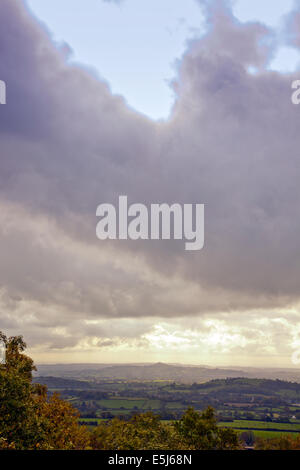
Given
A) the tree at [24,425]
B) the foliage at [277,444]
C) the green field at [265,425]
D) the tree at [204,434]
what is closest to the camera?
the foliage at [277,444]

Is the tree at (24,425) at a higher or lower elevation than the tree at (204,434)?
higher

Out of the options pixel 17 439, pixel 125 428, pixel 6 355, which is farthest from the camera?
pixel 6 355

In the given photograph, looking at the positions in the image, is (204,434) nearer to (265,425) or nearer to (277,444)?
(277,444)

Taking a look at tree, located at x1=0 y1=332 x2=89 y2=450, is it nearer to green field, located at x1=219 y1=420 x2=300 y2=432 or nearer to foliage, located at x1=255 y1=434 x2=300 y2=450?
foliage, located at x1=255 y1=434 x2=300 y2=450

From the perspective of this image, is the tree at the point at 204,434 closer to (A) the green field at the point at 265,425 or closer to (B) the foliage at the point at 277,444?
(B) the foliage at the point at 277,444

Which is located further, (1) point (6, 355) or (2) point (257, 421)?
(2) point (257, 421)

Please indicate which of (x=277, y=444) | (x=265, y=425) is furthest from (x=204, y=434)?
(x=265, y=425)

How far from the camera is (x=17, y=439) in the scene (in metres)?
32.4

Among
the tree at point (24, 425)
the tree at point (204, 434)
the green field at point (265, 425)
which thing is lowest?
the green field at point (265, 425)

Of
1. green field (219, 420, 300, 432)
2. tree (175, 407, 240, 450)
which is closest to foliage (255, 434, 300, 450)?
tree (175, 407, 240, 450)

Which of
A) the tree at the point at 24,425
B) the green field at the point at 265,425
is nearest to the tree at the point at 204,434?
the tree at the point at 24,425

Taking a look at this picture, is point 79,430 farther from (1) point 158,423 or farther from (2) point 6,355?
(2) point 6,355
